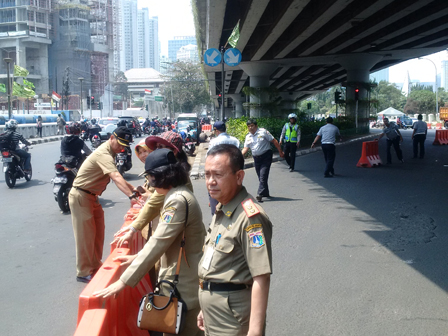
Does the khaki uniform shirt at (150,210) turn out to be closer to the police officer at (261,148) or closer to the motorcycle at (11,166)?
the police officer at (261,148)

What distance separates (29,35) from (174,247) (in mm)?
97966

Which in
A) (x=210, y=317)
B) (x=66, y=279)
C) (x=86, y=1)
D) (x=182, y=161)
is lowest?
(x=66, y=279)

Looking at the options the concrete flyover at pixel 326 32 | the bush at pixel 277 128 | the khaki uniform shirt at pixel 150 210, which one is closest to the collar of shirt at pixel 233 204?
the khaki uniform shirt at pixel 150 210

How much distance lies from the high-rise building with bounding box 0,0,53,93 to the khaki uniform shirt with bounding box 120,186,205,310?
3842 inches

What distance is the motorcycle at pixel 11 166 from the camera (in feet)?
41.8

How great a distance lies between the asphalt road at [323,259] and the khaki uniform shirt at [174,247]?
1635mm

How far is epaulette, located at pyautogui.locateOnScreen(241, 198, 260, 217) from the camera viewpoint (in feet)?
7.92

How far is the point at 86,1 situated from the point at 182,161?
107 meters

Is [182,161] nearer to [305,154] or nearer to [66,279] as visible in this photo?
[66,279]

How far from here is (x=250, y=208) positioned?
8.01 feet

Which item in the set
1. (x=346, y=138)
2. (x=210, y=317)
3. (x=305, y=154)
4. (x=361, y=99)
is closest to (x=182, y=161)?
(x=210, y=317)

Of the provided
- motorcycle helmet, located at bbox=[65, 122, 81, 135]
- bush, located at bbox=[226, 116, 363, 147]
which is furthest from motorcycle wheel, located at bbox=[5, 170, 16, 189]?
bush, located at bbox=[226, 116, 363, 147]

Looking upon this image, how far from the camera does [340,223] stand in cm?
834

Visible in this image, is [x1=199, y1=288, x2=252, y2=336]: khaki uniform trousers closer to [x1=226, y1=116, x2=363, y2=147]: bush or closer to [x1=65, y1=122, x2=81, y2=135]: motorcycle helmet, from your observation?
[x1=65, y1=122, x2=81, y2=135]: motorcycle helmet
